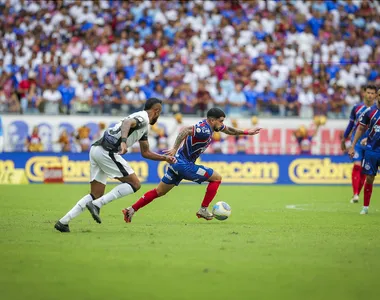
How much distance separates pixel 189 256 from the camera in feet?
29.8

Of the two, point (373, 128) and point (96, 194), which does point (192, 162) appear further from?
point (373, 128)

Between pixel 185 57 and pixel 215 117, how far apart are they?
17842 mm

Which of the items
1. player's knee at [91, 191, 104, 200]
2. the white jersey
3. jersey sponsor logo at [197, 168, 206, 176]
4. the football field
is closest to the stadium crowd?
the football field

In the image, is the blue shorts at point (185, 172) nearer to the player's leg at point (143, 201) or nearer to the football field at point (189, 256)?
the player's leg at point (143, 201)

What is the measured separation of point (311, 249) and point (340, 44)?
24741 mm

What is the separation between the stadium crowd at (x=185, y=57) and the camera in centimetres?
2953

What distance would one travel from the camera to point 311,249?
9867 millimetres

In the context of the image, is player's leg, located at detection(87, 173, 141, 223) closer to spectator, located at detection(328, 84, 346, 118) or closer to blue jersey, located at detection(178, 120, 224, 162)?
blue jersey, located at detection(178, 120, 224, 162)

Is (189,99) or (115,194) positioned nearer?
(115,194)

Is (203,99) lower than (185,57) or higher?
lower

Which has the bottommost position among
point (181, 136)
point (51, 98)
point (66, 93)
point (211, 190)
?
point (51, 98)

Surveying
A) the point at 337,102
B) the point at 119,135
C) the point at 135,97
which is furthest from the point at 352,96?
the point at 119,135

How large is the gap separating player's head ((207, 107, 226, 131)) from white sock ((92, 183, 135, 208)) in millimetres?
2357

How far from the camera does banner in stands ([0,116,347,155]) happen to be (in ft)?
97.8
